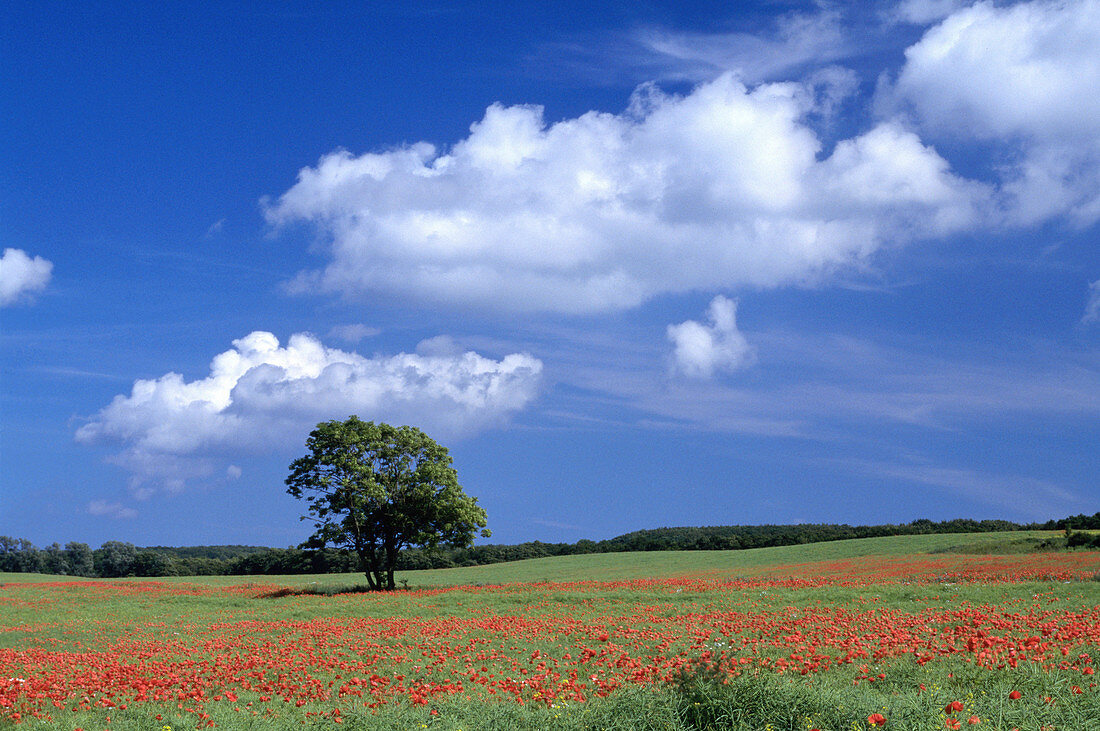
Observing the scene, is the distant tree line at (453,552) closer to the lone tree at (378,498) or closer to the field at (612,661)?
the lone tree at (378,498)

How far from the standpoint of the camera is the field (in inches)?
343

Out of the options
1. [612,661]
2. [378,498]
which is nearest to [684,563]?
[378,498]

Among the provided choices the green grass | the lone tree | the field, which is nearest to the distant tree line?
the green grass

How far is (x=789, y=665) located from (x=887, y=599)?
15226 millimetres

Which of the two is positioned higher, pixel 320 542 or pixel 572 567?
pixel 320 542

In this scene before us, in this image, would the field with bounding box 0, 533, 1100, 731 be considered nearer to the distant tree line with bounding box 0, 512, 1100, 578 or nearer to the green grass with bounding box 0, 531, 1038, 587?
the green grass with bounding box 0, 531, 1038, 587

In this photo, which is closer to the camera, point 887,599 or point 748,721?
point 748,721

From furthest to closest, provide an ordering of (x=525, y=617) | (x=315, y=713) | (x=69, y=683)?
(x=525, y=617)
(x=69, y=683)
(x=315, y=713)

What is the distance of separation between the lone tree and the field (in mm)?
11356

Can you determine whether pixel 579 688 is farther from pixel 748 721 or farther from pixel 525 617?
pixel 525 617

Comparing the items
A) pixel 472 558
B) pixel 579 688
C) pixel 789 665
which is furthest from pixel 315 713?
pixel 472 558

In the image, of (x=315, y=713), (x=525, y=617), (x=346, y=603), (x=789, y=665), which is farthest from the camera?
A: (x=346, y=603)

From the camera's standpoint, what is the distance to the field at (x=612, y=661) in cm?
871

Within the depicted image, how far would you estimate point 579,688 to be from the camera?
11211mm
